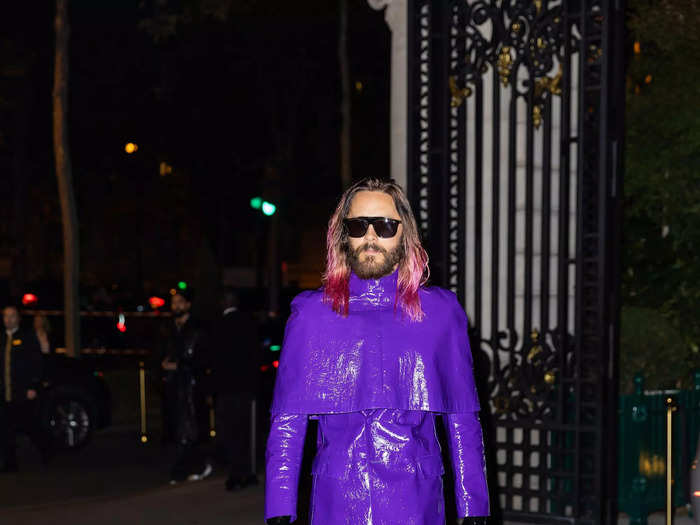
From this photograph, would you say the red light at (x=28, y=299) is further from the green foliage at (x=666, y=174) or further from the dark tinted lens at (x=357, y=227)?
the dark tinted lens at (x=357, y=227)

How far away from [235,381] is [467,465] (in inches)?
301

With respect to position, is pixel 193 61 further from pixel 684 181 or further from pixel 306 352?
pixel 306 352

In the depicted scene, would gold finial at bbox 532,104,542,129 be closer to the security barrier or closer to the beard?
the security barrier

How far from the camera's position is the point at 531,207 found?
880 centimetres

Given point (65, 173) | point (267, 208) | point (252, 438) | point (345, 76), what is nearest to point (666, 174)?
point (252, 438)

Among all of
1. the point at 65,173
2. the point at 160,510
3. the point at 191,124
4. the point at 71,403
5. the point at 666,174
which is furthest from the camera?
the point at 191,124

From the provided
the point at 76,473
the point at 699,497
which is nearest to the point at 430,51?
the point at 699,497

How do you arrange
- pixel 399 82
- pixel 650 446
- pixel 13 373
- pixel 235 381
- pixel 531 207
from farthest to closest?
pixel 13 373 < pixel 235 381 < pixel 650 446 < pixel 399 82 < pixel 531 207

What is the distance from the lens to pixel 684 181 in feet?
39.2

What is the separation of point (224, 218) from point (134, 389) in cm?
1274

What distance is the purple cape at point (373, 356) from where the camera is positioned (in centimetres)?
430

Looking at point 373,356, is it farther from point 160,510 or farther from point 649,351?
point 160,510

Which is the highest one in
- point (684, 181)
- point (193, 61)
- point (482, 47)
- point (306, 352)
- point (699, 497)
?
point (193, 61)

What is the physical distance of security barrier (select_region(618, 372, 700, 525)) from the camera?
926 centimetres
